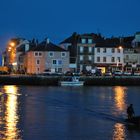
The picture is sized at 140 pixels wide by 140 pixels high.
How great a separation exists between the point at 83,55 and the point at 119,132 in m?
97.6

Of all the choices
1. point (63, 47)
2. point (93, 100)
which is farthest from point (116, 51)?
point (93, 100)

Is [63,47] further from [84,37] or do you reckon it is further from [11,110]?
[11,110]

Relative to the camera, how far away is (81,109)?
202ft

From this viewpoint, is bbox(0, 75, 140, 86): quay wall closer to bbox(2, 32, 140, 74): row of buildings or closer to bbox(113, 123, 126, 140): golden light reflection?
bbox(2, 32, 140, 74): row of buildings

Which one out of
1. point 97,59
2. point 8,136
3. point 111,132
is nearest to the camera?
point 8,136

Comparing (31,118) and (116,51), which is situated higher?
(116,51)

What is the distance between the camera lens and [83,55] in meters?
139

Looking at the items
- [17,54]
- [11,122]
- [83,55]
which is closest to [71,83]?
[83,55]

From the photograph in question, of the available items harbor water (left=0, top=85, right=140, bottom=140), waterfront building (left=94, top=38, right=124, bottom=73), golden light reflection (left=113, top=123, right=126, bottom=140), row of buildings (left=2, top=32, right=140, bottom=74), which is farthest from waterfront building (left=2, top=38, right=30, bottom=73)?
golden light reflection (left=113, top=123, right=126, bottom=140)

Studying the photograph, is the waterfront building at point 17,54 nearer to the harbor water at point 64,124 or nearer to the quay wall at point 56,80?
the quay wall at point 56,80

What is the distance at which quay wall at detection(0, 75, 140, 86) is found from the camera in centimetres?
11819

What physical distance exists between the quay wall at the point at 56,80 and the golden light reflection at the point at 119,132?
72986mm

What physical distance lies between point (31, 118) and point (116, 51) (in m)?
93.4

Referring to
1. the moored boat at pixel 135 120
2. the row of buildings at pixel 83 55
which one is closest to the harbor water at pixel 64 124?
the moored boat at pixel 135 120
